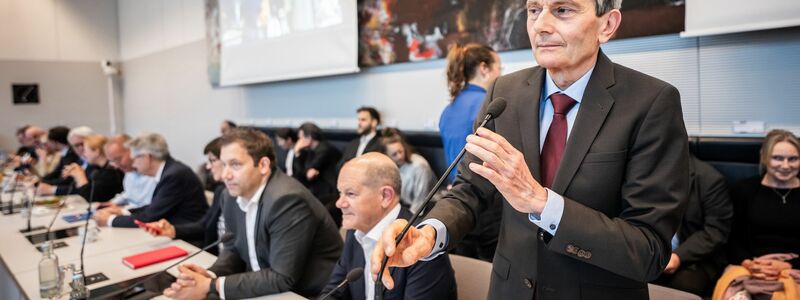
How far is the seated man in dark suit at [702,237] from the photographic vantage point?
2.65 meters

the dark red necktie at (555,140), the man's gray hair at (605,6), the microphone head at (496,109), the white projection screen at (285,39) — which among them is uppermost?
the white projection screen at (285,39)

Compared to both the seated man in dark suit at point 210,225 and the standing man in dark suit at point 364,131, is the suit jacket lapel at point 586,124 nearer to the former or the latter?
the seated man in dark suit at point 210,225

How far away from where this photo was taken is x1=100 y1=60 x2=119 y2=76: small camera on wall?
10.6 meters

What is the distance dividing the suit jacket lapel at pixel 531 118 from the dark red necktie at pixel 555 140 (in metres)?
0.02

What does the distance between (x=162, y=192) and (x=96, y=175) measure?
69.5 inches

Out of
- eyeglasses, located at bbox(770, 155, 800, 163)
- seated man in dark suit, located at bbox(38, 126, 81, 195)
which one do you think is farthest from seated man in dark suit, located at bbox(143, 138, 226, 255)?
seated man in dark suit, located at bbox(38, 126, 81, 195)

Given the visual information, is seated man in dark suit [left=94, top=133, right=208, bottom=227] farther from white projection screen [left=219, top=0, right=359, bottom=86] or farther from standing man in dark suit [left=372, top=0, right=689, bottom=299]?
standing man in dark suit [left=372, top=0, right=689, bottom=299]

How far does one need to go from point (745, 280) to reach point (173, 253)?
8.87 feet

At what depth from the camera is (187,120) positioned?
29.1 ft

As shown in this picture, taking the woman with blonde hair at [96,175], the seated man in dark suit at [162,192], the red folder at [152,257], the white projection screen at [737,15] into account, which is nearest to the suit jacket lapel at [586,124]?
the red folder at [152,257]

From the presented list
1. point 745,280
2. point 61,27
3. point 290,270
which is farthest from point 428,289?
point 61,27

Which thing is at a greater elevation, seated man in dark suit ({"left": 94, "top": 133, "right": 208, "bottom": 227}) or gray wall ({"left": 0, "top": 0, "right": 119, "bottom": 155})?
gray wall ({"left": 0, "top": 0, "right": 119, "bottom": 155})

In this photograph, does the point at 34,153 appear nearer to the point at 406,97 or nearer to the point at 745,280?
the point at 406,97

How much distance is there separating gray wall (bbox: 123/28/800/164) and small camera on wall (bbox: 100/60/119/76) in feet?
1.06
